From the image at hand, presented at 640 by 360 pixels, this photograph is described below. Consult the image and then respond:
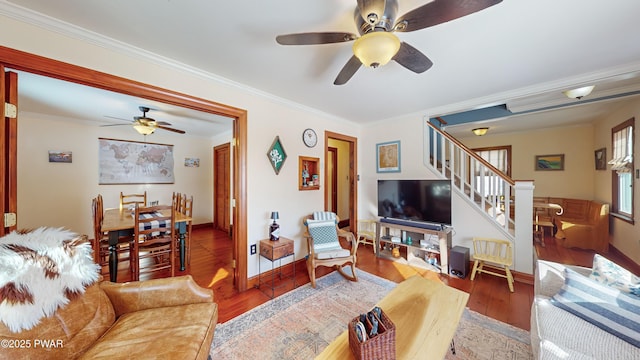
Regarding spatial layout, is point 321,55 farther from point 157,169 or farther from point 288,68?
point 157,169

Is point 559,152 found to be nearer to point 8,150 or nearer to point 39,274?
point 39,274

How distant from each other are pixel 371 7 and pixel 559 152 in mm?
6030

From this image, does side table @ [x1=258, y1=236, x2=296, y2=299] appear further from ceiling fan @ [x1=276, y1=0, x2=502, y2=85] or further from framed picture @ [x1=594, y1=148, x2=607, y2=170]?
framed picture @ [x1=594, y1=148, x2=607, y2=170]

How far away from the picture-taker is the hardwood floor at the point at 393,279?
2109mm

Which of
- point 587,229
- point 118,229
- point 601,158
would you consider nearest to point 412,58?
point 118,229

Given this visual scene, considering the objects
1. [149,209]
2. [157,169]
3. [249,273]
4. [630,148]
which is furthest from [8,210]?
[630,148]

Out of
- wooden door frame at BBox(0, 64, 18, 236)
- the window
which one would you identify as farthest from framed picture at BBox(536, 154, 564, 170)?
wooden door frame at BBox(0, 64, 18, 236)

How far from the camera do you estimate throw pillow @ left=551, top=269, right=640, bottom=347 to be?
45.0 inches

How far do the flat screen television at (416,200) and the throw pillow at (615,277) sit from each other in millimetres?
1423

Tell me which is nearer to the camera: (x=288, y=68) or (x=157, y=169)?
(x=288, y=68)

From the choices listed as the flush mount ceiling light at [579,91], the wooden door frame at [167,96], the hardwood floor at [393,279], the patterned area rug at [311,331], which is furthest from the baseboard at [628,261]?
the wooden door frame at [167,96]

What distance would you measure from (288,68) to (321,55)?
1.28 feet

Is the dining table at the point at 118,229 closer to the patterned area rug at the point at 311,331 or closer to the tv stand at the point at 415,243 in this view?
the patterned area rug at the point at 311,331

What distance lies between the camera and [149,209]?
7.85 feet
